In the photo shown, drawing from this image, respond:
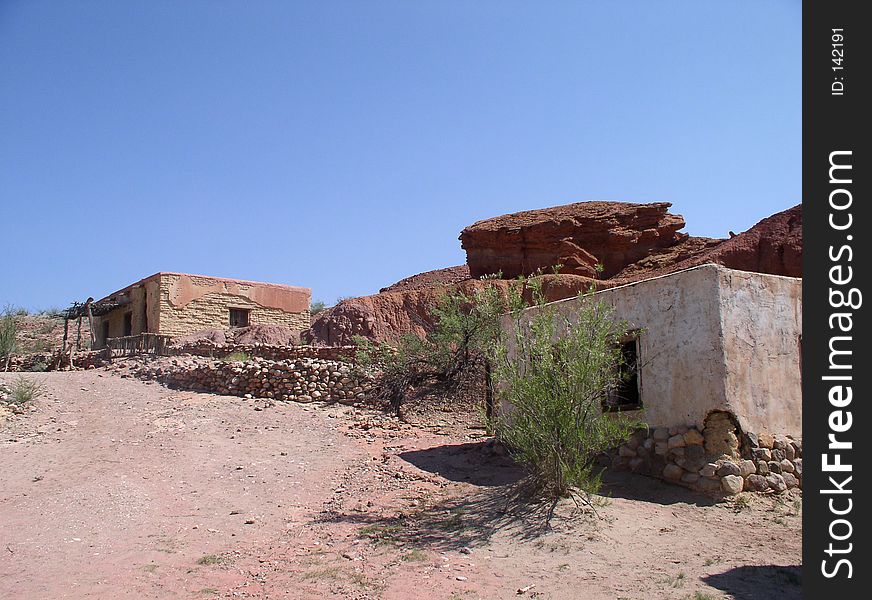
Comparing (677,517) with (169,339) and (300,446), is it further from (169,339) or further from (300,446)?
(169,339)

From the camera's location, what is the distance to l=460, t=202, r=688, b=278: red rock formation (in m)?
23.5

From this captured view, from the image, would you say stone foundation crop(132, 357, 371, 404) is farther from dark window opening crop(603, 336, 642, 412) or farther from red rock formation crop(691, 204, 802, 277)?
red rock formation crop(691, 204, 802, 277)

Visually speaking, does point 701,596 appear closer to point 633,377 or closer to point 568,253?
point 633,377

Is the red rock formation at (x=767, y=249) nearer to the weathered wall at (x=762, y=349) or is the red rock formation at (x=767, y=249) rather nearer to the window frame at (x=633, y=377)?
the weathered wall at (x=762, y=349)

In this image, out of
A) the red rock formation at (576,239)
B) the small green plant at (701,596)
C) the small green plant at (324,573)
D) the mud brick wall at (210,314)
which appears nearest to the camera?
the small green plant at (701,596)

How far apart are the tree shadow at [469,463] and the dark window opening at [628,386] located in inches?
64.9

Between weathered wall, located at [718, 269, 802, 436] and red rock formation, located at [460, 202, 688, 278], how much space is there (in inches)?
550

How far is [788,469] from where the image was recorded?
8.46 m

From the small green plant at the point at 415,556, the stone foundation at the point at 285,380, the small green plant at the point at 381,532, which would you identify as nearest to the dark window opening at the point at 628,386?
the small green plant at the point at 381,532

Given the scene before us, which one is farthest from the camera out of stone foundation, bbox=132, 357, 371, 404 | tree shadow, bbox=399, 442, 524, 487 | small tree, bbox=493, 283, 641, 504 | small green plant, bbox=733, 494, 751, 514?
stone foundation, bbox=132, 357, 371, 404

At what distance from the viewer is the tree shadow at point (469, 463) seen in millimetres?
9781

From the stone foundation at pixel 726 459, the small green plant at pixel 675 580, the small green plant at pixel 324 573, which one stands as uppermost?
the stone foundation at pixel 726 459

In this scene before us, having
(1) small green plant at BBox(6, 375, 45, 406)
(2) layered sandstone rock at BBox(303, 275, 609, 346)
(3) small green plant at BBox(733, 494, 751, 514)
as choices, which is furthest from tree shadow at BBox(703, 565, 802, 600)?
(2) layered sandstone rock at BBox(303, 275, 609, 346)

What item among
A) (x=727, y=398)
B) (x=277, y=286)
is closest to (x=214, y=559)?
(x=727, y=398)
